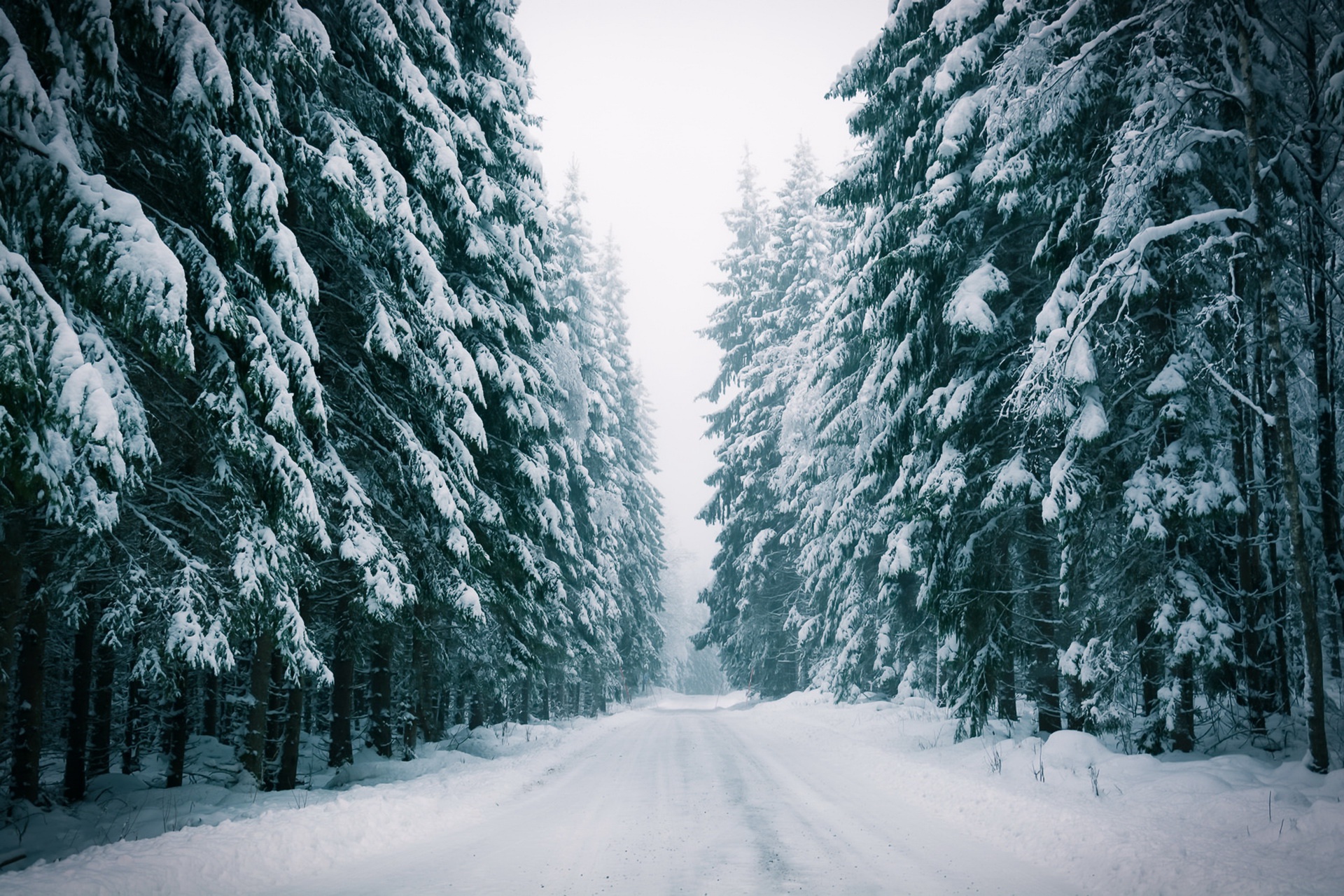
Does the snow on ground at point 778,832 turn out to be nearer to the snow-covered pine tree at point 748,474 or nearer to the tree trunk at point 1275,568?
the tree trunk at point 1275,568

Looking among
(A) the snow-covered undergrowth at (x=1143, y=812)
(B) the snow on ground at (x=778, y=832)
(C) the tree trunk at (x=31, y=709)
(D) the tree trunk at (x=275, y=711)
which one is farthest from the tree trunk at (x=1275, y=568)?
(C) the tree trunk at (x=31, y=709)

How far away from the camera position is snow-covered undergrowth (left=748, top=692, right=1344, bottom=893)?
5.37m

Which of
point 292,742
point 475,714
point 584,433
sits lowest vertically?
point 475,714

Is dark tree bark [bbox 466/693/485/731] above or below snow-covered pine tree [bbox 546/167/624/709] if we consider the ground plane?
below

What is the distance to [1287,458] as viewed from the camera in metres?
7.18

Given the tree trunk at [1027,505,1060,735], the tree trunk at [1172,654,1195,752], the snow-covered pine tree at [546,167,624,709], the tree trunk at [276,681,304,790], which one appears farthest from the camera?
the snow-covered pine tree at [546,167,624,709]

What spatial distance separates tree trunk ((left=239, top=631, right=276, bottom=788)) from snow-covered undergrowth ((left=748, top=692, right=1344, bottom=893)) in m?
8.96

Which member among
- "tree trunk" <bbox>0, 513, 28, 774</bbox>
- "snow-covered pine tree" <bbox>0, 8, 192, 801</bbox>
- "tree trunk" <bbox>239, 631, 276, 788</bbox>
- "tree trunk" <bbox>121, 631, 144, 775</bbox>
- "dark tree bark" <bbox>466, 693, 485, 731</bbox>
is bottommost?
"dark tree bark" <bbox>466, 693, 485, 731</bbox>

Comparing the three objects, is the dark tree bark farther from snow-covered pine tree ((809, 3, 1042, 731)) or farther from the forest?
snow-covered pine tree ((809, 3, 1042, 731))

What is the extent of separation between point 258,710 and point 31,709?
2.37m

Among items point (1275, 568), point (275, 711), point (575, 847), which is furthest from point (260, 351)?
point (1275, 568)

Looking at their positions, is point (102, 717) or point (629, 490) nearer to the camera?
point (102, 717)

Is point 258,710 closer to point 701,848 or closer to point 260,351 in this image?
point 260,351

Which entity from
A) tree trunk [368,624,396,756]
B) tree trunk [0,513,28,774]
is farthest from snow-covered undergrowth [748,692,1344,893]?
tree trunk [0,513,28,774]
